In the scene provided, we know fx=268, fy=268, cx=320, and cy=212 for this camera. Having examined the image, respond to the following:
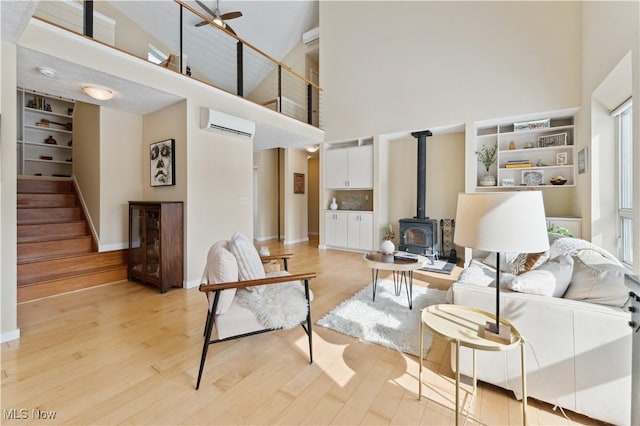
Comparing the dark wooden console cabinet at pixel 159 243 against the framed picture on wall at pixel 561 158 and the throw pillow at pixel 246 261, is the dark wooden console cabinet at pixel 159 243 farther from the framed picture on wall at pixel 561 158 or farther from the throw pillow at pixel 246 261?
the framed picture on wall at pixel 561 158

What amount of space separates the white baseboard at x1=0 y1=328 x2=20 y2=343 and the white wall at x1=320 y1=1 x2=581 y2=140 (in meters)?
5.45

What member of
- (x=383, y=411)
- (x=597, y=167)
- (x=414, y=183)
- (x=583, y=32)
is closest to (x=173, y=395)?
(x=383, y=411)

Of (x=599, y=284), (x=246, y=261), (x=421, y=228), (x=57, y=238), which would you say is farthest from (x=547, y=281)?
(x=57, y=238)

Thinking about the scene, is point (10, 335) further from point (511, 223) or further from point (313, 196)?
point (313, 196)

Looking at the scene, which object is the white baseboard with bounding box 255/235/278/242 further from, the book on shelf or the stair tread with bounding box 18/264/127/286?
the book on shelf

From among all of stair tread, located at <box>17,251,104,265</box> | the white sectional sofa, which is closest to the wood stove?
the white sectional sofa

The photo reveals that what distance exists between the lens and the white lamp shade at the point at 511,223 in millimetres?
1158

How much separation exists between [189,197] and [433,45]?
15.9 feet

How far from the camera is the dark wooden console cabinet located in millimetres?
3268

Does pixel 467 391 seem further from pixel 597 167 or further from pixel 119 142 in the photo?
pixel 119 142

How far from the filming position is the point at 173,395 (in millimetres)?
1549

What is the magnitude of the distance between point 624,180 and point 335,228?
14.4 ft

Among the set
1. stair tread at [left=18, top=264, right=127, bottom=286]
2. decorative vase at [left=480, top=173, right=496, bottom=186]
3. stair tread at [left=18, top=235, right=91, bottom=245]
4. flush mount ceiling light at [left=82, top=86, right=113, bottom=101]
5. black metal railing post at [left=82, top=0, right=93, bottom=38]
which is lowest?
stair tread at [left=18, top=264, right=127, bottom=286]

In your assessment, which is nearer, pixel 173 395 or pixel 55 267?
pixel 173 395
